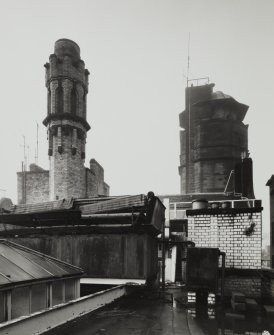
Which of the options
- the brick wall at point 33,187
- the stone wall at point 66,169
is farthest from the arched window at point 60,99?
the brick wall at point 33,187

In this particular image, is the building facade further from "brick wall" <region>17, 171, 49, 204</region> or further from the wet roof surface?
the wet roof surface

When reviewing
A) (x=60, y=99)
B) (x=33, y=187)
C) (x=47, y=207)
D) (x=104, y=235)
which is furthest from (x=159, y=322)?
(x=60, y=99)

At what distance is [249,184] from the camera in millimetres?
19281

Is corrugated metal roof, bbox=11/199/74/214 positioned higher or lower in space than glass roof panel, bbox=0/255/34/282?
higher

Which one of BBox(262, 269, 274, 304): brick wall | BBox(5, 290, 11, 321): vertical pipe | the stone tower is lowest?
BBox(262, 269, 274, 304): brick wall

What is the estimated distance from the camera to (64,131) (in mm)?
21828

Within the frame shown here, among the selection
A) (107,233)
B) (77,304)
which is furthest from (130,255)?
(77,304)

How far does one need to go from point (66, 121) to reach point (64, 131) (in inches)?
29.5

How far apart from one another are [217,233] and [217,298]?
2162mm

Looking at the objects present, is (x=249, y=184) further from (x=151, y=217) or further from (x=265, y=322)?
(x=265, y=322)

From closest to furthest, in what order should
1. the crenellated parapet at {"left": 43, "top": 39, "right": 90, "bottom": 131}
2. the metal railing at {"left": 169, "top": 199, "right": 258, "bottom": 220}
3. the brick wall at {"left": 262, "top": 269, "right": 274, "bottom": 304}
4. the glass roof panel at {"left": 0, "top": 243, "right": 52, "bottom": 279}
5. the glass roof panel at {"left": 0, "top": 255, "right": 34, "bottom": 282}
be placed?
the glass roof panel at {"left": 0, "top": 255, "right": 34, "bottom": 282}, the glass roof panel at {"left": 0, "top": 243, "right": 52, "bottom": 279}, the brick wall at {"left": 262, "top": 269, "right": 274, "bottom": 304}, the metal railing at {"left": 169, "top": 199, "right": 258, "bottom": 220}, the crenellated parapet at {"left": 43, "top": 39, "right": 90, "bottom": 131}

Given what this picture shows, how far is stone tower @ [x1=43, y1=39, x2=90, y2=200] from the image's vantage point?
21.0 m

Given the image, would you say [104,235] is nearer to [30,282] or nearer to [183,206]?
[30,282]

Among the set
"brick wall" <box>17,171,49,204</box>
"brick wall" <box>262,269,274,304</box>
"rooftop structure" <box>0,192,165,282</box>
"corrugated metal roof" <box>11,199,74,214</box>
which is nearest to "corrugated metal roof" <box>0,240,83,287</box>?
"rooftop structure" <box>0,192,165,282</box>
